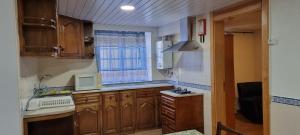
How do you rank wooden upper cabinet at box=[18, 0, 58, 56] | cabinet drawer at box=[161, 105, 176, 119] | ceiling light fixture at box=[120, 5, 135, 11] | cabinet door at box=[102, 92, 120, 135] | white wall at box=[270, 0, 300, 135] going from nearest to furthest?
1. white wall at box=[270, 0, 300, 135]
2. wooden upper cabinet at box=[18, 0, 58, 56]
3. ceiling light fixture at box=[120, 5, 135, 11]
4. cabinet drawer at box=[161, 105, 176, 119]
5. cabinet door at box=[102, 92, 120, 135]

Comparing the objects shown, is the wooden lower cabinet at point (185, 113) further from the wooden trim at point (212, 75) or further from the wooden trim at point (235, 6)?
the wooden trim at point (235, 6)

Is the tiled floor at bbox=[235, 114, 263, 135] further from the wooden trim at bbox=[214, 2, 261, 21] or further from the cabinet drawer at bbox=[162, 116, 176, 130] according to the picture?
the wooden trim at bbox=[214, 2, 261, 21]

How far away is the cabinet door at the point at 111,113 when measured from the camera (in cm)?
386

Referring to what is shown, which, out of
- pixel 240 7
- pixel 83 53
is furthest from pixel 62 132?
pixel 240 7

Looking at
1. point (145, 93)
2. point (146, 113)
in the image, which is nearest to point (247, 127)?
point (146, 113)

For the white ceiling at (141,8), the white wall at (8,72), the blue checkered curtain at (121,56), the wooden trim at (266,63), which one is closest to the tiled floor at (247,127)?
the wooden trim at (266,63)

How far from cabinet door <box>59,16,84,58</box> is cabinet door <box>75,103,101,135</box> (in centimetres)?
93

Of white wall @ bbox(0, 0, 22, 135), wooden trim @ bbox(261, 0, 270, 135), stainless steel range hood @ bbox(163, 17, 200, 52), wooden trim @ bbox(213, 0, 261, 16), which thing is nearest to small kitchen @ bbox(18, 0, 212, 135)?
stainless steel range hood @ bbox(163, 17, 200, 52)

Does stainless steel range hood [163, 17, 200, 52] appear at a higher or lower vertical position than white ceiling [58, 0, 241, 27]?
lower

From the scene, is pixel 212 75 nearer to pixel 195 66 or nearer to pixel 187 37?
pixel 195 66

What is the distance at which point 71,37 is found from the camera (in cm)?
370

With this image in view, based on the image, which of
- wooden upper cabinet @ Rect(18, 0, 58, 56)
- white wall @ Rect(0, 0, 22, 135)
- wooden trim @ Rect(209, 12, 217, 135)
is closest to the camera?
white wall @ Rect(0, 0, 22, 135)

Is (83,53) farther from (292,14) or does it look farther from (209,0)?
(292,14)

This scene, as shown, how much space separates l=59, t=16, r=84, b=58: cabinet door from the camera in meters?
3.55
